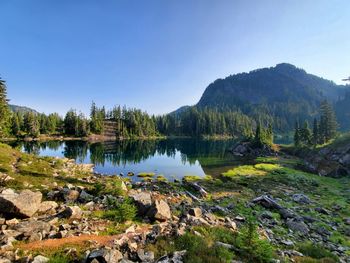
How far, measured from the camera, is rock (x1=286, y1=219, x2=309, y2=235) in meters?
20.0

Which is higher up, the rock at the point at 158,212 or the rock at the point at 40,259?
the rock at the point at 40,259

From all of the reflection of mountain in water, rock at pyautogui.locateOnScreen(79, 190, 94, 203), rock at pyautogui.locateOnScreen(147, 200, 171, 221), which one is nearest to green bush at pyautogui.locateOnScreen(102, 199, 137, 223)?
rock at pyautogui.locateOnScreen(147, 200, 171, 221)

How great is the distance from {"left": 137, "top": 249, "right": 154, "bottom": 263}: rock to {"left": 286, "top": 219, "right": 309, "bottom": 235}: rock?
15.3m

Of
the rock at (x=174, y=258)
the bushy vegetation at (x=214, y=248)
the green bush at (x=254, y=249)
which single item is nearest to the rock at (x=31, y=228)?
the bushy vegetation at (x=214, y=248)

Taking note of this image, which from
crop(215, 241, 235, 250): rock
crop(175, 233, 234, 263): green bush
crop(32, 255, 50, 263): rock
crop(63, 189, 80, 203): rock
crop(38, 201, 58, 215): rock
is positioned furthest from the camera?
crop(63, 189, 80, 203): rock

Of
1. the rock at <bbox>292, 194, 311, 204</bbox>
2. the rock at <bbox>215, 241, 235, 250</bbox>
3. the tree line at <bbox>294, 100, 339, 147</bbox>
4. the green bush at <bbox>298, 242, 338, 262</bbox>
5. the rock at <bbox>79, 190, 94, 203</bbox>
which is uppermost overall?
the tree line at <bbox>294, 100, 339, 147</bbox>

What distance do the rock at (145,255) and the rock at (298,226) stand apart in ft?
50.3

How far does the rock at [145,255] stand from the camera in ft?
34.4

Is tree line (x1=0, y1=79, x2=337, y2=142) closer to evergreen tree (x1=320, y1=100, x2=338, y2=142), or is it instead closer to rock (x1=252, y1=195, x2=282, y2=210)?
evergreen tree (x1=320, y1=100, x2=338, y2=142)

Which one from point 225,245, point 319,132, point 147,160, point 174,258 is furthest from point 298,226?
point 319,132

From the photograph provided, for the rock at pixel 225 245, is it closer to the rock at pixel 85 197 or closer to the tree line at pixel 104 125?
the rock at pixel 85 197

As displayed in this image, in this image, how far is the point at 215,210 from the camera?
73.9 ft

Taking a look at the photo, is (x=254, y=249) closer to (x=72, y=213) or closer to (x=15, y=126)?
(x=72, y=213)

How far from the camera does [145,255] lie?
35.3ft
